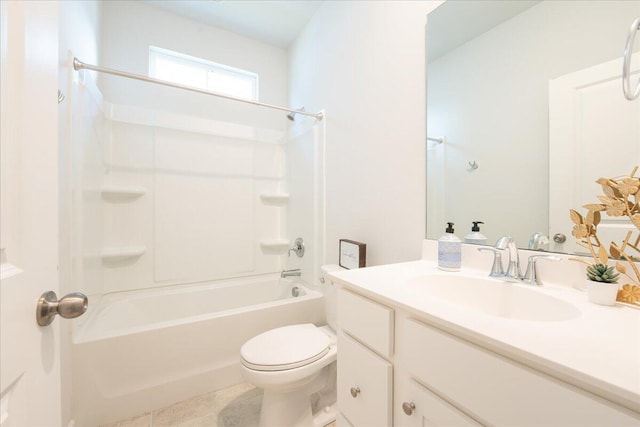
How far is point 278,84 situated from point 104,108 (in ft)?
4.97

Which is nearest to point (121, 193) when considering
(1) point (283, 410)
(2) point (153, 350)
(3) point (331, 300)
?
(2) point (153, 350)

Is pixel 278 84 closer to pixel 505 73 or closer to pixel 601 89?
pixel 505 73

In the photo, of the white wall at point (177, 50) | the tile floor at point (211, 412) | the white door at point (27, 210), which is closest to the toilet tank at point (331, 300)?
the tile floor at point (211, 412)

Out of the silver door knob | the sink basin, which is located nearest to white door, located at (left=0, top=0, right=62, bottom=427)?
the silver door knob

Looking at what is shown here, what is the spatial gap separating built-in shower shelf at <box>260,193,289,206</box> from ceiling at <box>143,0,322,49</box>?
154cm

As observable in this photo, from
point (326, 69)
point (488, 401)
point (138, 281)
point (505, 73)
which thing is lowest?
point (138, 281)

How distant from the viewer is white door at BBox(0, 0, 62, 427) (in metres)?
0.35

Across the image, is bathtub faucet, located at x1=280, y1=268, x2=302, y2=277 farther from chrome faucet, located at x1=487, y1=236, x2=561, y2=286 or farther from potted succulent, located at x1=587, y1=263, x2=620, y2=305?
potted succulent, located at x1=587, y1=263, x2=620, y2=305

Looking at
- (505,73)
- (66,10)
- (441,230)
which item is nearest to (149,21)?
(66,10)

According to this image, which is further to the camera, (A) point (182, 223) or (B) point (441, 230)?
(A) point (182, 223)

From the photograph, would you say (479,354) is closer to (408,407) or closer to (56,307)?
(408,407)

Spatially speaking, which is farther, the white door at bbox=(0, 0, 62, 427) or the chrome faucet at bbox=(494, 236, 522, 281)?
the chrome faucet at bbox=(494, 236, 522, 281)

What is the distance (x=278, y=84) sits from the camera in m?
2.60

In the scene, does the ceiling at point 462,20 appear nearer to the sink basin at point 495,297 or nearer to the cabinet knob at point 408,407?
the sink basin at point 495,297
